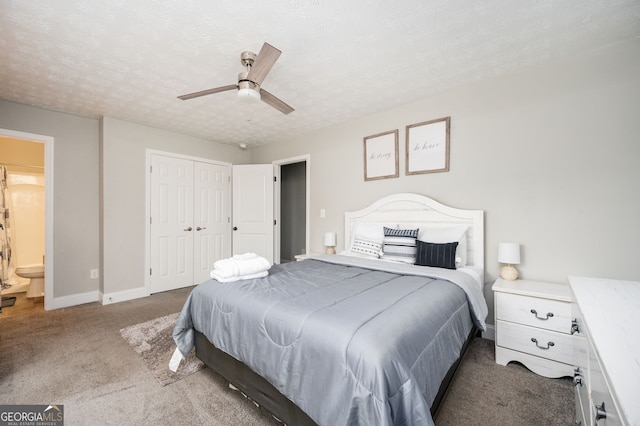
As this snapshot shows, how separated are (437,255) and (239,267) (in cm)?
173

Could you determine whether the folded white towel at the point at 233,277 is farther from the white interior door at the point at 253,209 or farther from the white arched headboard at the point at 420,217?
the white interior door at the point at 253,209

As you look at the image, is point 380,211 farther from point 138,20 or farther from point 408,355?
point 138,20

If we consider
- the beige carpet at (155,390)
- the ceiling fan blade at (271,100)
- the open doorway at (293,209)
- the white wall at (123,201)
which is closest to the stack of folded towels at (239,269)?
the beige carpet at (155,390)

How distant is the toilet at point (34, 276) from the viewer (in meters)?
3.55

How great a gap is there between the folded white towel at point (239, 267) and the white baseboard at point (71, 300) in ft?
9.40

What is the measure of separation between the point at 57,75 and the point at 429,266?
3.89m

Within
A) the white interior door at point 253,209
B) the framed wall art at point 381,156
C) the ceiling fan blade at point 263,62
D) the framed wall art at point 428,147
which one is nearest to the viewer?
the ceiling fan blade at point 263,62

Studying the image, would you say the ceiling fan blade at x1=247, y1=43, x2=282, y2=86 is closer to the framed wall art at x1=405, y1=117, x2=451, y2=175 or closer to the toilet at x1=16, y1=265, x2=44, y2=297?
the framed wall art at x1=405, y1=117, x2=451, y2=175

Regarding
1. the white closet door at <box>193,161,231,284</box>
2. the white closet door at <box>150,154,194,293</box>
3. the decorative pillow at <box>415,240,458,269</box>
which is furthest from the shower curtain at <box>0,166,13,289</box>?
the decorative pillow at <box>415,240,458,269</box>

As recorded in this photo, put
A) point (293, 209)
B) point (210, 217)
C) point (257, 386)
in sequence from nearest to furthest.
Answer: point (257, 386) → point (210, 217) → point (293, 209)

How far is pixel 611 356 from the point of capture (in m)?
0.78

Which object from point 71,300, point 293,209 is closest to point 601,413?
point 71,300

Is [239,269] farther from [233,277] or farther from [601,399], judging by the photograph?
[601,399]

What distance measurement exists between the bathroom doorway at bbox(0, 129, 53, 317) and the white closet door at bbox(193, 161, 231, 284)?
1.86 m
